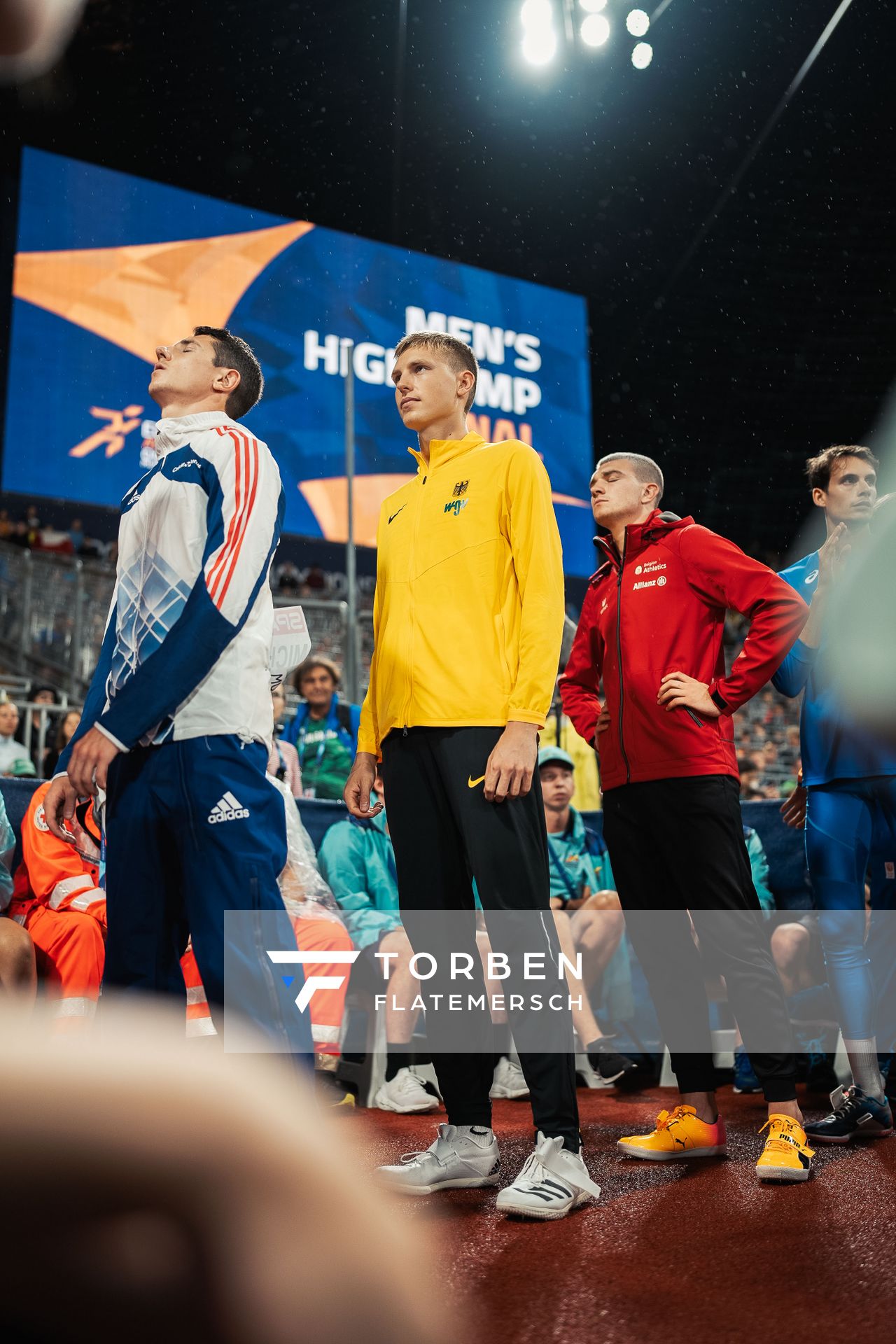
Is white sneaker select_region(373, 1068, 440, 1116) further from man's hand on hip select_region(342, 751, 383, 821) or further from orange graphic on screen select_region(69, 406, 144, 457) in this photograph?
orange graphic on screen select_region(69, 406, 144, 457)

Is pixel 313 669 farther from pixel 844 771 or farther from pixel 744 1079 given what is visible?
pixel 844 771

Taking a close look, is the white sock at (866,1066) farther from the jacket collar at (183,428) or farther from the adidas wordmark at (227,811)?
the jacket collar at (183,428)

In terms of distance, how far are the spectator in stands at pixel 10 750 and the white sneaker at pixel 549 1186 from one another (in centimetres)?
491

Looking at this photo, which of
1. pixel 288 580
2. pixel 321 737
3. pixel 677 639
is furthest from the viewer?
pixel 288 580

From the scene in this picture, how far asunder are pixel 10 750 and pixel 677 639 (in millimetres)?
4954

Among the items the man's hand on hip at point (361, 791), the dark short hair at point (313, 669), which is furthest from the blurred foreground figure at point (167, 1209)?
the dark short hair at point (313, 669)

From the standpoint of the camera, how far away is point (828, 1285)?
1604 millimetres

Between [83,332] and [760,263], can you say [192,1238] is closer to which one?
[83,332]

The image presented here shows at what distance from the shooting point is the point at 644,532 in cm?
300

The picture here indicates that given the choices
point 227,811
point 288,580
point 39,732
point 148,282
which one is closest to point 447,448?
point 227,811

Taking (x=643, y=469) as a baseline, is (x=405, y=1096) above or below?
below

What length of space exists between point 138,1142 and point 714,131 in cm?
1284

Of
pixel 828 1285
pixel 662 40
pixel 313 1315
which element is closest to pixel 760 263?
pixel 662 40

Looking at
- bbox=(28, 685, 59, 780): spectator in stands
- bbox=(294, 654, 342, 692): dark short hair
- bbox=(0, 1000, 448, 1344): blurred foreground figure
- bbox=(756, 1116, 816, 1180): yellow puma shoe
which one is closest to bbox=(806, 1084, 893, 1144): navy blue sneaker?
bbox=(756, 1116, 816, 1180): yellow puma shoe
